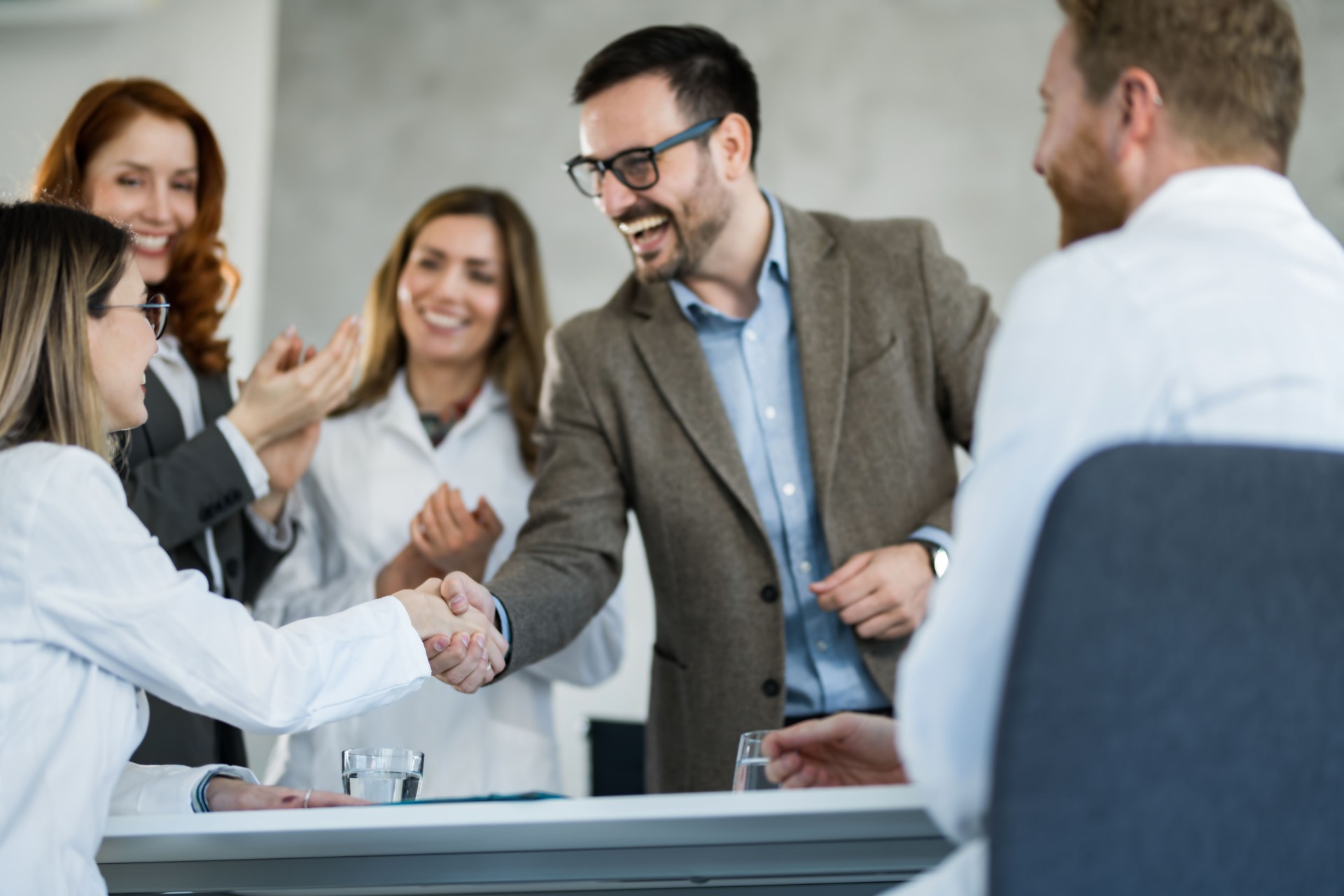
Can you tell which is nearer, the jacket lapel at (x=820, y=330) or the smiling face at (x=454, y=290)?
the jacket lapel at (x=820, y=330)

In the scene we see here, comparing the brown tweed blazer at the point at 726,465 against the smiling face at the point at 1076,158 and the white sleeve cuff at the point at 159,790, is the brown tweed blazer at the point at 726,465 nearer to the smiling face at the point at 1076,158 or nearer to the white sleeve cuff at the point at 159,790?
the white sleeve cuff at the point at 159,790

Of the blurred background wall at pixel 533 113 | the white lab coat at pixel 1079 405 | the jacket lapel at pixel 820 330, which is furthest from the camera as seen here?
the blurred background wall at pixel 533 113

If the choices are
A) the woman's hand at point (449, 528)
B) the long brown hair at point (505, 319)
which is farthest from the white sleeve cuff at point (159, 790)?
the long brown hair at point (505, 319)

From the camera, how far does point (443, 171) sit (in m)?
4.57

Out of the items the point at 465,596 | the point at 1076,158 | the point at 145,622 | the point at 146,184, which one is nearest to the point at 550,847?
the point at 145,622

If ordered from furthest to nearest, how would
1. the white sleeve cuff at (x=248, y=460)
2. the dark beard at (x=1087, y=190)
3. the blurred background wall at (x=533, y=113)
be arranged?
1. the blurred background wall at (x=533, y=113)
2. the white sleeve cuff at (x=248, y=460)
3. the dark beard at (x=1087, y=190)

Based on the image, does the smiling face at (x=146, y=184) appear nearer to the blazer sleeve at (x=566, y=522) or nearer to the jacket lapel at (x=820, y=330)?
the blazer sleeve at (x=566, y=522)

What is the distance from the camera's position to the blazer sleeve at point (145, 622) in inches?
51.4

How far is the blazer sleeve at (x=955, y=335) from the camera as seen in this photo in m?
2.32

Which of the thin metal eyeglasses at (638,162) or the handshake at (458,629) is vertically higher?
the thin metal eyeglasses at (638,162)

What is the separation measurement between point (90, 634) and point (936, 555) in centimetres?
132

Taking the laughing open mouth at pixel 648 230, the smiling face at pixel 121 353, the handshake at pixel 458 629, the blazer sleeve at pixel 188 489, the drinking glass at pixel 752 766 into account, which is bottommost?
the drinking glass at pixel 752 766

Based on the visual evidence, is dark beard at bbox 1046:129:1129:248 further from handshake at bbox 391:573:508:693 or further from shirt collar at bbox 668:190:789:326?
shirt collar at bbox 668:190:789:326

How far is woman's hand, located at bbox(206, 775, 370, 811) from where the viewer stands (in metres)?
1.45
